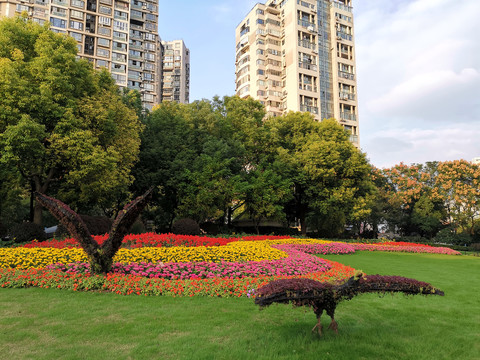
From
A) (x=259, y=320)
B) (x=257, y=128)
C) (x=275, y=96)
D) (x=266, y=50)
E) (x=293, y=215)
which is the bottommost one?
(x=259, y=320)

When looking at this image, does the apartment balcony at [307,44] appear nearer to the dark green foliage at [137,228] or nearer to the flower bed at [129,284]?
the dark green foliage at [137,228]

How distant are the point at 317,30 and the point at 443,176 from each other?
3071cm

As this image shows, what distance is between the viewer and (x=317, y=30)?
5084 cm

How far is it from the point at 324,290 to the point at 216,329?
1.88 metres

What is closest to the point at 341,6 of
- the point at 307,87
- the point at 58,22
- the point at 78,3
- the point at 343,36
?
the point at 343,36

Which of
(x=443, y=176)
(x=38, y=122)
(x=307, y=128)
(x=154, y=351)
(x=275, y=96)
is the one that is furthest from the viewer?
(x=275, y=96)

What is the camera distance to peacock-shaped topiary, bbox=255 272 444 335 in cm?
424

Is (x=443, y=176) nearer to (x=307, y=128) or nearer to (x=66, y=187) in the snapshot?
(x=307, y=128)

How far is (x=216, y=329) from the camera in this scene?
5156 millimetres

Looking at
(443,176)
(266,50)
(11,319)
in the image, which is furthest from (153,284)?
(266,50)

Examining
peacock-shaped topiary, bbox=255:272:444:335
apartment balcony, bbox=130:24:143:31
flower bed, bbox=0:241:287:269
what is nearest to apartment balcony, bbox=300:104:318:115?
apartment balcony, bbox=130:24:143:31

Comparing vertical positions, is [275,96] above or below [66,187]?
above

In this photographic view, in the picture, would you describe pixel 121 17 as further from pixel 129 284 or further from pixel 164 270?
pixel 129 284

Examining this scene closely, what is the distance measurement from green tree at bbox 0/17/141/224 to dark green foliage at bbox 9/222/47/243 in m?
2.00
